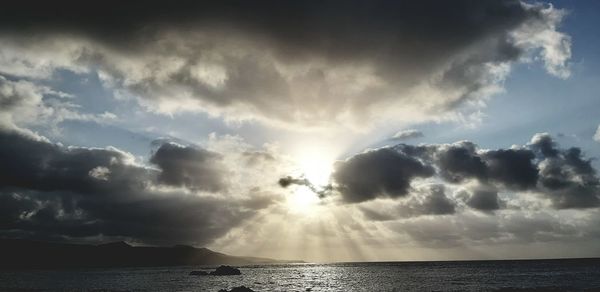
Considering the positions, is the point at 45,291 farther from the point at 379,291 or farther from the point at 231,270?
the point at 231,270

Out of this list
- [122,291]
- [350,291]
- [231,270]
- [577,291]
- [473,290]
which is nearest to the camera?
[577,291]

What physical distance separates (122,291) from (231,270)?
3991 inches

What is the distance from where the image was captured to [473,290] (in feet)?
288

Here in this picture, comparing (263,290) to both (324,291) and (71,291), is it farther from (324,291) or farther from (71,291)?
(71,291)

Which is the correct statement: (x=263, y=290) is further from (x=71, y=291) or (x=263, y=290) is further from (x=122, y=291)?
(x=71, y=291)

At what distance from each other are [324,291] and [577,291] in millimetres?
50950

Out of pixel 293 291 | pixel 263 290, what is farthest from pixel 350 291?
pixel 263 290

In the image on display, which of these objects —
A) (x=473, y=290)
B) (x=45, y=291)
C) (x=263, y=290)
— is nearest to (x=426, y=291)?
(x=473, y=290)

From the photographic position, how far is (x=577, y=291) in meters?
80.2

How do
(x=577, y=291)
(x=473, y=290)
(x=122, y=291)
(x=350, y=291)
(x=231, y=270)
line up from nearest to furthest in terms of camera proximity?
(x=577, y=291), (x=473, y=290), (x=350, y=291), (x=122, y=291), (x=231, y=270)

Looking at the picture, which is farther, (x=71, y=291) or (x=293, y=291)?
(x=71, y=291)

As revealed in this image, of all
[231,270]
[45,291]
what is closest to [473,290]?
[45,291]

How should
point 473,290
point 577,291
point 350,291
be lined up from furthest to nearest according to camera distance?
point 350,291 → point 473,290 → point 577,291

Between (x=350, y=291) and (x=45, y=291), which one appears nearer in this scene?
(x=350, y=291)
